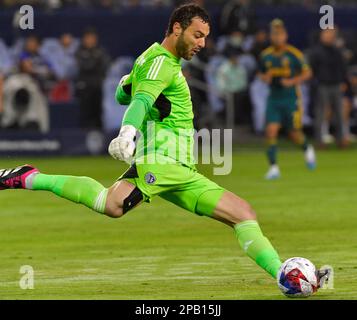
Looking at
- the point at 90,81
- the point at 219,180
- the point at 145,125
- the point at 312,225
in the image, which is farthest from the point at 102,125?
the point at 145,125

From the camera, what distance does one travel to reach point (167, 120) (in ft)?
36.6

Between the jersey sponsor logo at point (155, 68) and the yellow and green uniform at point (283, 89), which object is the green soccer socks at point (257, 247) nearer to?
the jersey sponsor logo at point (155, 68)

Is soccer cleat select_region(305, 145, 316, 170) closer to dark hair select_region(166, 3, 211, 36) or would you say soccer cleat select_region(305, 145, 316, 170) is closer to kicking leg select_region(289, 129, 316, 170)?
kicking leg select_region(289, 129, 316, 170)

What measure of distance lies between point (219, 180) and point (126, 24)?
8652 millimetres

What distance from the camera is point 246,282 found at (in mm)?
11914

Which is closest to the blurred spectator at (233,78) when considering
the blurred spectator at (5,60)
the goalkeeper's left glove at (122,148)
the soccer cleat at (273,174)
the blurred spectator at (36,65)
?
the blurred spectator at (36,65)

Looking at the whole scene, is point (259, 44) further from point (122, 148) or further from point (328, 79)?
point (122, 148)

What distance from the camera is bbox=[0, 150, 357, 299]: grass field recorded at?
11.6 m

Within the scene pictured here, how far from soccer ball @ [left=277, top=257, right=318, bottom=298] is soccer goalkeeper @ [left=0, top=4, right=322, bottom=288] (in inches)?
5.5

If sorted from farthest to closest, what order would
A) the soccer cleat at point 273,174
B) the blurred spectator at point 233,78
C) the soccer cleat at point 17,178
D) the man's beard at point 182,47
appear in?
the blurred spectator at point 233,78 → the soccer cleat at point 273,174 → the soccer cleat at point 17,178 → the man's beard at point 182,47

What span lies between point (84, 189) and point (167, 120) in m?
0.94

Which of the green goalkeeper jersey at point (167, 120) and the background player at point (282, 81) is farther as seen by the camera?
the background player at point (282, 81)

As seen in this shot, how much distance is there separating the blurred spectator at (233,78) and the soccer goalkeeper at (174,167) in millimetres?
18865

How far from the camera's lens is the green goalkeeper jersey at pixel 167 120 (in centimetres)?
1097
